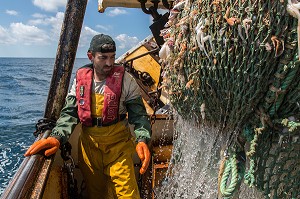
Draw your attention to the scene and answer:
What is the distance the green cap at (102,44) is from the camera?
121 inches

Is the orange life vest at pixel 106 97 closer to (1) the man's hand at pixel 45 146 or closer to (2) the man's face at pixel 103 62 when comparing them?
(2) the man's face at pixel 103 62

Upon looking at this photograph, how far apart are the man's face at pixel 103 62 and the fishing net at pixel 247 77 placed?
Result: 1.36 metres

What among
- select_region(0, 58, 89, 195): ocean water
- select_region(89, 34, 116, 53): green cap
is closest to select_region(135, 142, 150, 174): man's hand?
select_region(89, 34, 116, 53): green cap

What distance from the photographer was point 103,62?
316cm

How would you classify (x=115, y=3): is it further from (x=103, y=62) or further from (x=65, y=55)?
(x=103, y=62)

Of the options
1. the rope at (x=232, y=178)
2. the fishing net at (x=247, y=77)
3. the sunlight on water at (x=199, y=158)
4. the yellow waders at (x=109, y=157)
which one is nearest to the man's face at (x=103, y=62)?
the yellow waders at (x=109, y=157)

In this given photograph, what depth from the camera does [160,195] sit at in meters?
3.84

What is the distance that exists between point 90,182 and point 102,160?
0.31 metres

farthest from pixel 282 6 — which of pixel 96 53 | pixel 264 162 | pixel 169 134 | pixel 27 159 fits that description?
pixel 169 134

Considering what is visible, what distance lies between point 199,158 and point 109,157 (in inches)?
56.7

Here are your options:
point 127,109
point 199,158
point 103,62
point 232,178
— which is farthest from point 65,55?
point 232,178

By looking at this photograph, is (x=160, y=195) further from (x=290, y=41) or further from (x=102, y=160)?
(x=290, y=41)

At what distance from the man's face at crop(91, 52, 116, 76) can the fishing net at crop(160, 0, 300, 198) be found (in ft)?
4.46

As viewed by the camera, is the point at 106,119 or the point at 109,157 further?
the point at 109,157
